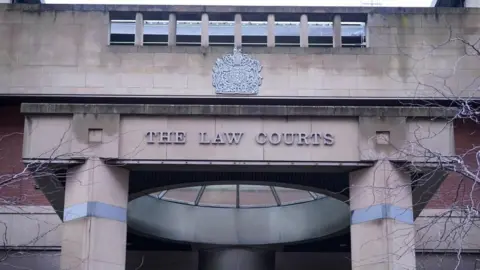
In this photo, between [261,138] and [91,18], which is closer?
[261,138]

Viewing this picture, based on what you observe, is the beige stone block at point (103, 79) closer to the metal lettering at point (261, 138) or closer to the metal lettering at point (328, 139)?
the metal lettering at point (261, 138)

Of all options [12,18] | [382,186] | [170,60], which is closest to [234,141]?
[382,186]

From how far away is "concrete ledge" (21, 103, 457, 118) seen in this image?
15.4 meters

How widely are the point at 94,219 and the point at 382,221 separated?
5266 mm

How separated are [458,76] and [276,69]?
5.93 metres

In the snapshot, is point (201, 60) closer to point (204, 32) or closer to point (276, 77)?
point (204, 32)

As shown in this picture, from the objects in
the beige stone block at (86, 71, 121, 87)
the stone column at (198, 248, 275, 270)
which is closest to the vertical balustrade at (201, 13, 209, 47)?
the beige stone block at (86, 71, 121, 87)

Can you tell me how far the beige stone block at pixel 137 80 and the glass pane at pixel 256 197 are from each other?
184 inches

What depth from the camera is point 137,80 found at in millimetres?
26672

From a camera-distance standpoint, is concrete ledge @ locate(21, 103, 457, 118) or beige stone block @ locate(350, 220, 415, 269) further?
concrete ledge @ locate(21, 103, 457, 118)

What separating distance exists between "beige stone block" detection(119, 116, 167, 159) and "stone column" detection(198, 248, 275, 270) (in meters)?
11.4

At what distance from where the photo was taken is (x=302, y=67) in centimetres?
2681

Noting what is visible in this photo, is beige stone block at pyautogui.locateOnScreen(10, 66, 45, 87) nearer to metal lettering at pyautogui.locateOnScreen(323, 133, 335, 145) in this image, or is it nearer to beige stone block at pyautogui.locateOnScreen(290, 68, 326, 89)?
beige stone block at pyautogui.locateOnScreen(290, 68, 326, 89)

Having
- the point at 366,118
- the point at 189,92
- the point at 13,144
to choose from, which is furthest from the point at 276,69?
the point at 366,118
